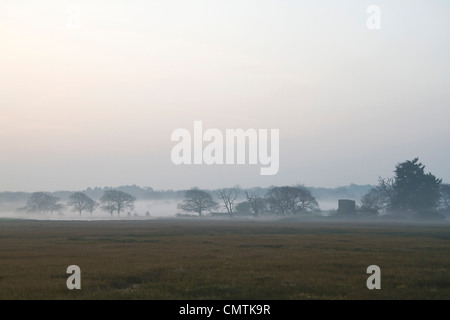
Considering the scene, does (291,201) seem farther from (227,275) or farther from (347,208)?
(227,275)

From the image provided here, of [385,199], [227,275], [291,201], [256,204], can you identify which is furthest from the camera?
[256,204]

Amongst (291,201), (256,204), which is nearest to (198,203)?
(256,204)

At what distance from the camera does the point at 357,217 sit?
144750 millimetres

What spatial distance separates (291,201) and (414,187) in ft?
140

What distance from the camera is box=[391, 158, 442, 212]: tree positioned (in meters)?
138

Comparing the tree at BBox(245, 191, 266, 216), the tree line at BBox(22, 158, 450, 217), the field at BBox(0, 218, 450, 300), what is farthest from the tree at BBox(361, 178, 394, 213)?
the field at BBox(0, 218, 450, 300)

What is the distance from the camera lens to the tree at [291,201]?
16462 centimetres

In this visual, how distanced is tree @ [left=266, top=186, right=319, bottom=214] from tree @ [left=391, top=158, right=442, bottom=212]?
32.9 m

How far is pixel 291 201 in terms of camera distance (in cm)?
16475

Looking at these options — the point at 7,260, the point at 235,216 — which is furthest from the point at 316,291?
the point at 235,216

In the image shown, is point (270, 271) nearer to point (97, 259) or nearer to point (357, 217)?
point (97, 259)

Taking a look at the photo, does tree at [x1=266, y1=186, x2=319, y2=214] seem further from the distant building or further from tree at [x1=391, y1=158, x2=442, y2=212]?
tree at [x1=391, y1=158, x2=442, y2=212]

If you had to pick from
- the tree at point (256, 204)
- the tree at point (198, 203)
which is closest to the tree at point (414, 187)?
the tree at point (256, 204)

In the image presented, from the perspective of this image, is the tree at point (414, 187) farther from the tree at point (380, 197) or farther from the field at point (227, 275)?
the field at point (227, 275)
